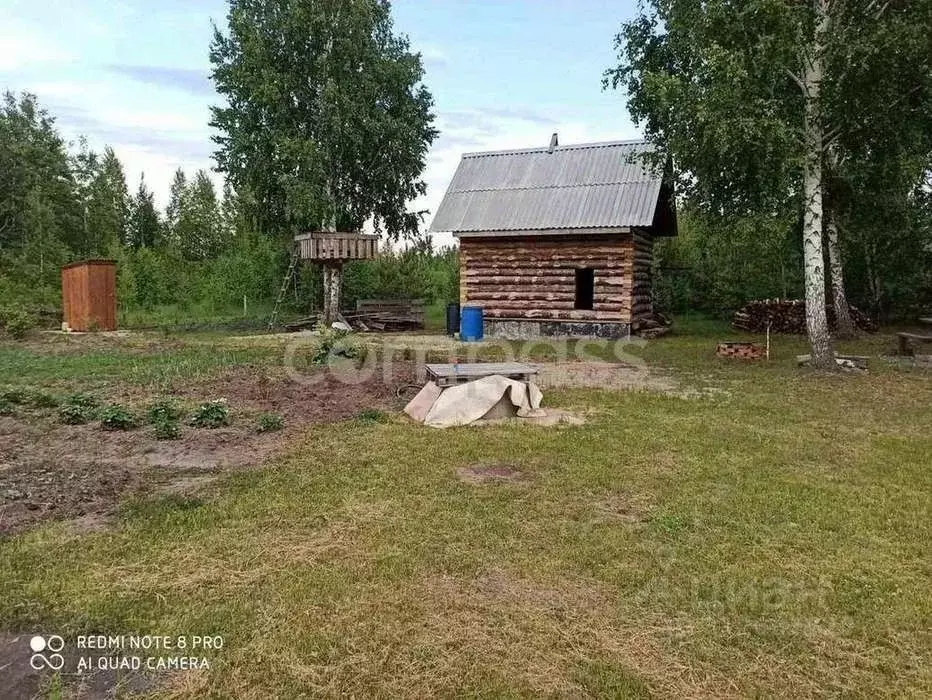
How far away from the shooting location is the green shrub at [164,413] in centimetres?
708

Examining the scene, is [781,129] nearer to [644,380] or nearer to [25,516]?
[644,380]

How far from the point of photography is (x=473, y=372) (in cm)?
812

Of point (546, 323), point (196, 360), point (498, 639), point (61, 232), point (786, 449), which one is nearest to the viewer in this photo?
point (498, 639)

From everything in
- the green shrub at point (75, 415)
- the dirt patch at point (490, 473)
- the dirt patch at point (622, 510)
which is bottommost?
the dirt patch at point (622, 510)

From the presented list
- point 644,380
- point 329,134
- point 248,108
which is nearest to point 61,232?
point 248,108

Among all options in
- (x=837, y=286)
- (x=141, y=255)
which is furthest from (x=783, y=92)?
(x=141, y=255)

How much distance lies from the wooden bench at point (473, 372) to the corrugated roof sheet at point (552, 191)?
858cm

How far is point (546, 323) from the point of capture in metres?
17.1

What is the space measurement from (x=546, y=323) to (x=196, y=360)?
870 centimetres

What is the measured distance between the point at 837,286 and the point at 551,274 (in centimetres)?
734

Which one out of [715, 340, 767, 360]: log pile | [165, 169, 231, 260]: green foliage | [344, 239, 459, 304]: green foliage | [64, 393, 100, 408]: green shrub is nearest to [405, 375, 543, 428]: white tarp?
[64, 393, 100, 408]: green shrub

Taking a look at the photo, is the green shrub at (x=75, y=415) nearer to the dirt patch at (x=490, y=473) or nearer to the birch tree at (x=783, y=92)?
the dirt patch at (x=490, y=473)

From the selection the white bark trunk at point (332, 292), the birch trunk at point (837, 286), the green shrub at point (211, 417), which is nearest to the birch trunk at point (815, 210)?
the birch trunk at point (837, 286)

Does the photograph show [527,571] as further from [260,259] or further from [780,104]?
[260,259]
